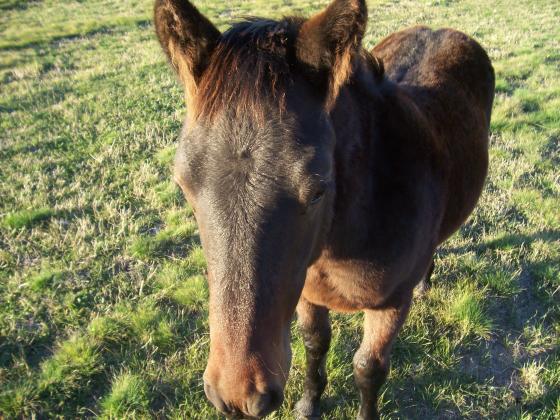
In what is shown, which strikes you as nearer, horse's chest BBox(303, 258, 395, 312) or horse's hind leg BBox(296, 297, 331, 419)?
horse's chest BBox(303, 258, 395, 312)

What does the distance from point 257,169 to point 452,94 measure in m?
2.60

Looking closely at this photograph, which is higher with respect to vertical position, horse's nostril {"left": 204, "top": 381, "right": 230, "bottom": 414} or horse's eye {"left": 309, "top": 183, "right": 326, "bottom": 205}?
horse's eye {"left": 309, "top": 183, "right": 326, "bottom": 205}

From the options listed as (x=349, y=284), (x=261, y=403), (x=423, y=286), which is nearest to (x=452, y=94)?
(x=423, y=286)

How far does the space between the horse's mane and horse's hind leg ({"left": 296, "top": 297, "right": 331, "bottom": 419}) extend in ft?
5.37

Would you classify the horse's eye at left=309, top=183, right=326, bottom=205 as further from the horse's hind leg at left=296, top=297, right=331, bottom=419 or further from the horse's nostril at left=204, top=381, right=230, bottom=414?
the horse's hind leg at left=296, top=297, right=331, bottom=419

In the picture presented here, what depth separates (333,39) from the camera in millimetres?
1715

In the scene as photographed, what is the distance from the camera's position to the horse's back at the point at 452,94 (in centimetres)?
311

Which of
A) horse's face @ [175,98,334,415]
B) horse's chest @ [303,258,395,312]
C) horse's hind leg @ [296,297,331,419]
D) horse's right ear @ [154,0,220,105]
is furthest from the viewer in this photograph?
horse's hind leg @ [296,297,331,419]

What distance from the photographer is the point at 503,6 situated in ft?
61.2

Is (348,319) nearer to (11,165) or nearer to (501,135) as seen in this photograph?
(501,135)

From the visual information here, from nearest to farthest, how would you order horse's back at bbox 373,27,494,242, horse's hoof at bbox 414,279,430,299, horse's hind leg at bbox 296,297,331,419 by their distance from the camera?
horse's hind leg at bbox 296,297,331,419 < horse's back at bbox 373,27,494,242 < horse's hoof at bbox 414,279,430,299

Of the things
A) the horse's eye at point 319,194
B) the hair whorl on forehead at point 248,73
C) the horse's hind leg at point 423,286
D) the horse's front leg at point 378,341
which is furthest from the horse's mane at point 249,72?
the horse's hind leg at point 423,286

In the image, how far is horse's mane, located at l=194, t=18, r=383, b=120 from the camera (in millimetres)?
1639

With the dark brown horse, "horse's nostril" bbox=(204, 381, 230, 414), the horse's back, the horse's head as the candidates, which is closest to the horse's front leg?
the dark brown horse
